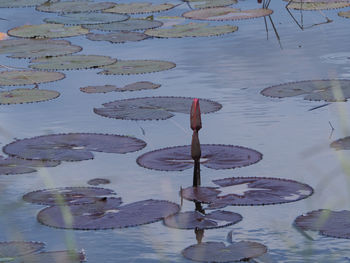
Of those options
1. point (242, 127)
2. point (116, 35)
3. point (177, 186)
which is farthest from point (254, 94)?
point (116, 35)

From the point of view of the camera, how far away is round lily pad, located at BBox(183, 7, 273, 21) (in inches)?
408

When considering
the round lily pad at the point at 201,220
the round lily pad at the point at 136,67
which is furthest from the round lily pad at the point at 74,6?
the round lily pad at the point at 201,220

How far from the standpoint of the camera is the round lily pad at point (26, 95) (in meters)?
7.45

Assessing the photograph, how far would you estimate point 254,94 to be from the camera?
7453 mm

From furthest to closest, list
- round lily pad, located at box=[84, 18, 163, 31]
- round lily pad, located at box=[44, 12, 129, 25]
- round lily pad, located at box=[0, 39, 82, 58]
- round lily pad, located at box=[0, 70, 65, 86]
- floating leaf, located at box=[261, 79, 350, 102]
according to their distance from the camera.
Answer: round lily pad, located at box=[44, 12, 129, 25] < round lily pad, located at box=[84, 18, 163, 31] < round lily pad, located at box=[0, 39, 82, 58] < round lily pad, located at box=[0, 70, 65, 86] < floating leaf, located at box=[261, 79, 350, 102]

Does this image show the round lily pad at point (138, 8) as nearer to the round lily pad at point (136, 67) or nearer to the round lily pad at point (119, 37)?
the round lily pad at point (119, 37)

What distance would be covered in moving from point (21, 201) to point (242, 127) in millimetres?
1657

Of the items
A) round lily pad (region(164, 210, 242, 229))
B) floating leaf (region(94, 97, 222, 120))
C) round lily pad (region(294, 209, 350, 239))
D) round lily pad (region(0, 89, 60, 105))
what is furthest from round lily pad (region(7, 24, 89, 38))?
round lily pad (region(294, 209, 350, 239))

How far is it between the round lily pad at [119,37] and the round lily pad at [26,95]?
210 centimetres

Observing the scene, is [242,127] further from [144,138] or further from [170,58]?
[170,58]

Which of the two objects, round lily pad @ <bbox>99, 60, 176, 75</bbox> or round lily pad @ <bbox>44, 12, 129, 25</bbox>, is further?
round lily pad @ <bbox>44, 12, 129, 25</bbox>

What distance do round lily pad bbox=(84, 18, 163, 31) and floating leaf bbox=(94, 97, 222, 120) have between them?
10.1ft

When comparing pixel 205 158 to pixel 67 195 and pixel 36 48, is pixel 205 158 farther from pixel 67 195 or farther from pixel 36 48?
pixel 36 48

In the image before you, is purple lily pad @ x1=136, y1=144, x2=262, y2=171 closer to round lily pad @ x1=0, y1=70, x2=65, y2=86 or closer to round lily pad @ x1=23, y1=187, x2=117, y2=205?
round lily pad @ x1=23, y1=187, x2=117, y2=205
